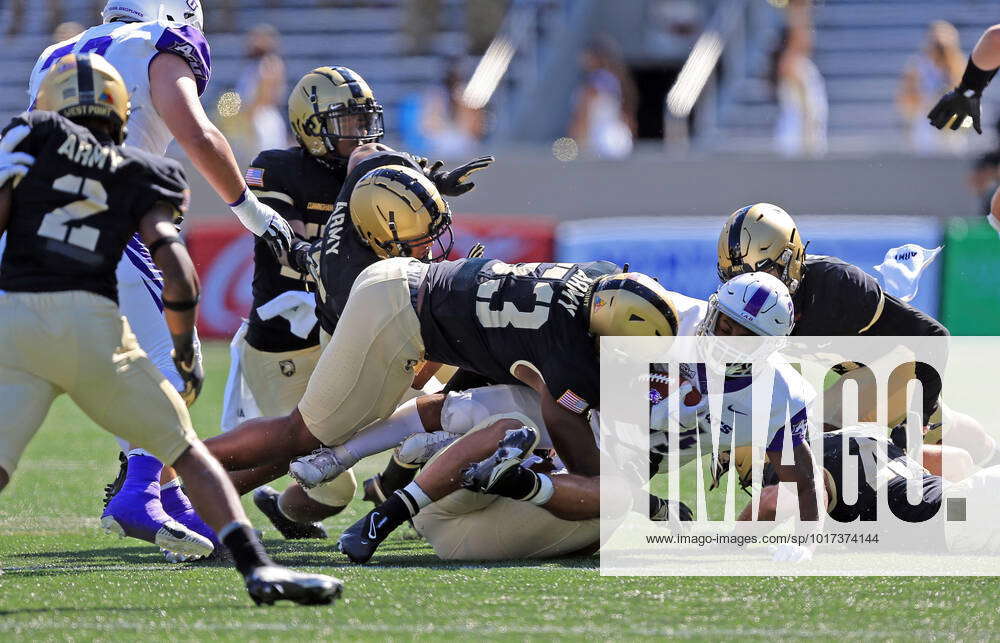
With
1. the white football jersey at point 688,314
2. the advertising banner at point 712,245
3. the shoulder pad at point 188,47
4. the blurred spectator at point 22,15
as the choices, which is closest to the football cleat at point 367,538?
the white football jersey at point 688,314

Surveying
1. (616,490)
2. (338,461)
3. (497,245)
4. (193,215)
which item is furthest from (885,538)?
(193,215)

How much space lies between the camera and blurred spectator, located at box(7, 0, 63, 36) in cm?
1750

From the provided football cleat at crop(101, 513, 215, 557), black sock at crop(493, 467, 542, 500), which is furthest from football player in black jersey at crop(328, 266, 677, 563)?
football cleat at crop(101, 513, 215, 557)

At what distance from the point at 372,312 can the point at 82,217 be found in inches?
52.0

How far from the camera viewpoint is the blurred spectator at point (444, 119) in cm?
1534

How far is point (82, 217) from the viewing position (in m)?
4.11

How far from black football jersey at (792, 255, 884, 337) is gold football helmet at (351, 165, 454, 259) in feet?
4.61

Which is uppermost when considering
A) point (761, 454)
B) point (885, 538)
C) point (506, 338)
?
point (506, 338)

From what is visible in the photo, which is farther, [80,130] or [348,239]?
[348,239]

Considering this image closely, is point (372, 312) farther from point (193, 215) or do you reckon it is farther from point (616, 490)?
point (193, 215)

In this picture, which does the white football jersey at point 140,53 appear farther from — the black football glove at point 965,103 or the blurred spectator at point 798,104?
the blurred spectator at point 798,104

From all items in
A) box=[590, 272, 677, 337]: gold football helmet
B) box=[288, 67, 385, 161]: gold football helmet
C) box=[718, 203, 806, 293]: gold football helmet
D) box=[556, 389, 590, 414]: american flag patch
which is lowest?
box=[556, 389, 590, 414]: american flag patch

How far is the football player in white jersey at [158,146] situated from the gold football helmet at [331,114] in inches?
22.3

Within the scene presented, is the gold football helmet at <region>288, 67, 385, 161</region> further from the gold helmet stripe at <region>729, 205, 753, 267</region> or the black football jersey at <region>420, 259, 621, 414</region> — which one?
the gold helmet stripe at <region>729, 205, 753, 267</region>
